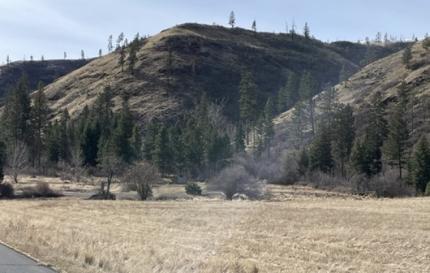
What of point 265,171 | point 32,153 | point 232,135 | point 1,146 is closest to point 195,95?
point 232,135

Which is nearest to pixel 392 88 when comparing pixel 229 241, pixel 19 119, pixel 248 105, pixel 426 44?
pixel 426 44

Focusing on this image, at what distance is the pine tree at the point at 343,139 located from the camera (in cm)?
8550

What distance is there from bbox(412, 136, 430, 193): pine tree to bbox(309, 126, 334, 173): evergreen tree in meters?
21.0

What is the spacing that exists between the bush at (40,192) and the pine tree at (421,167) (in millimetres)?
35389

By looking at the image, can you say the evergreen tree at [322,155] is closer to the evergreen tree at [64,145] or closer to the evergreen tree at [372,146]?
the evergreen tree at [372,146]

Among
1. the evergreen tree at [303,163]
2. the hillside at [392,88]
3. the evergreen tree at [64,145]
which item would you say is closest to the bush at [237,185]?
the evergreen tree at [303,163]

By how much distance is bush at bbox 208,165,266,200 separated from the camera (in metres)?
60.8

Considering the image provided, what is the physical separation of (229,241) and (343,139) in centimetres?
6394

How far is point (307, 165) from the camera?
289ft

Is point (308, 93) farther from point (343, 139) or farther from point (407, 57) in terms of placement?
point (343, 139)

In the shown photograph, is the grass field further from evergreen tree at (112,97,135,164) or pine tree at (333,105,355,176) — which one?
evergreen tree at (112,97,135,164)

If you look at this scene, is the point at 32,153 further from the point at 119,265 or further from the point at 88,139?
the point at 119,265

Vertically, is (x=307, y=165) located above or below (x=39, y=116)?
below

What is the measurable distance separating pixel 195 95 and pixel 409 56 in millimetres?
52453
